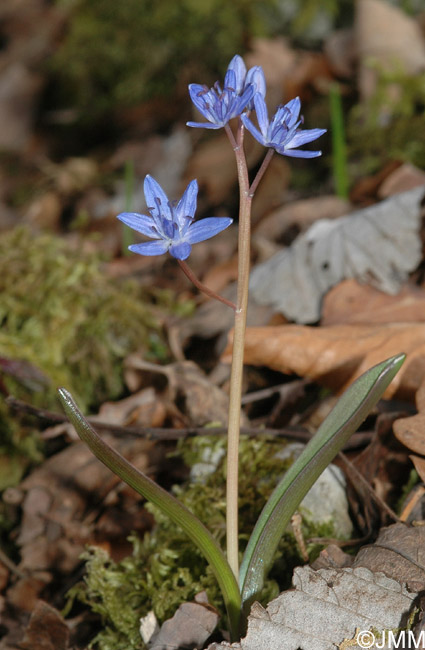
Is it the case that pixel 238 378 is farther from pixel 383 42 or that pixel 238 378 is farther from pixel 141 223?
pixel 383 42

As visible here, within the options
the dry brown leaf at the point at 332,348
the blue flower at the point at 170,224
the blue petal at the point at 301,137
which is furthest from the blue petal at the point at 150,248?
the dry brown leaf at the point at 332,348

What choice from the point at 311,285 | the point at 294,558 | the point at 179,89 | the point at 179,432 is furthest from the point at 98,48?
the point at 294,558

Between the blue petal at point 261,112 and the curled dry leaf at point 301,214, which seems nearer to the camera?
the blue petal at point 261,112

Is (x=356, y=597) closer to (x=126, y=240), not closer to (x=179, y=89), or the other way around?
(x=126, y=240)

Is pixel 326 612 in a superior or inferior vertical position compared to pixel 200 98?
inferior

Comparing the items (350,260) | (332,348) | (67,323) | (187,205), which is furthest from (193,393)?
(187,205)

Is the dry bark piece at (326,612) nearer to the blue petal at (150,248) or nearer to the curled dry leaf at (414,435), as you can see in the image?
the curled dry leaf at (414,435)

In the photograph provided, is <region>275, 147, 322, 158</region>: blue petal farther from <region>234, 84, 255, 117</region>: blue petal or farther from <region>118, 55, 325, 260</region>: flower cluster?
<region>234, 84, 255, 117</region>: blue petal
